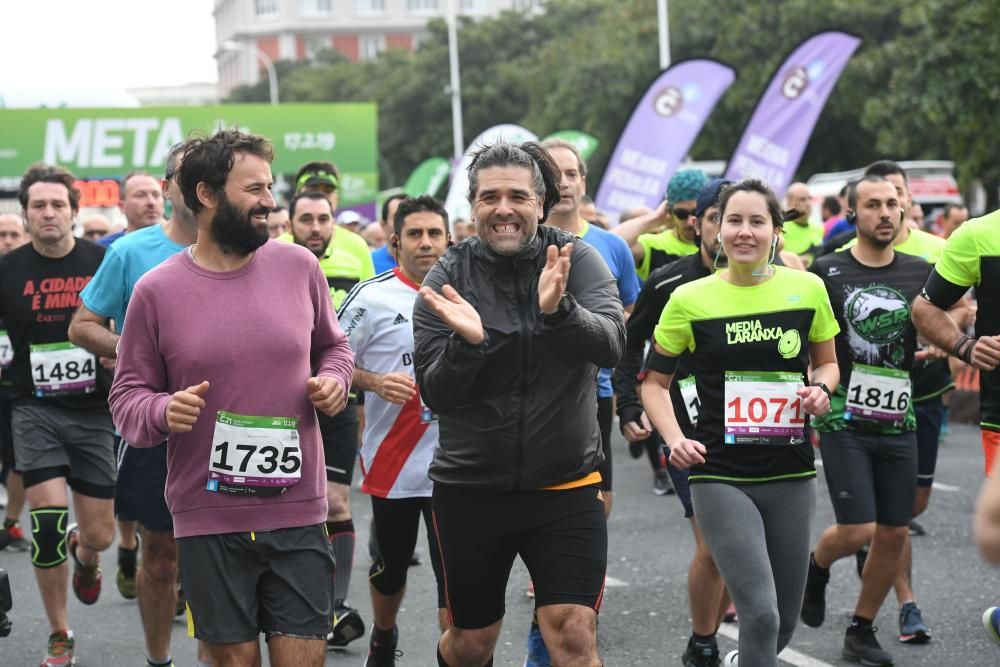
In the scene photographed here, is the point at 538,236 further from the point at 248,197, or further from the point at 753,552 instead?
the point at 753,552

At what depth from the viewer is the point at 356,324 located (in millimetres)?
6004

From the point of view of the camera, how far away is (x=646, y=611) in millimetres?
7332

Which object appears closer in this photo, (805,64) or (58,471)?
(58,471)

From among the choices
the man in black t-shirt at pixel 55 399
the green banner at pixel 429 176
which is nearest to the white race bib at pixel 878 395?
the man in black t-shirt at pixel 55 399

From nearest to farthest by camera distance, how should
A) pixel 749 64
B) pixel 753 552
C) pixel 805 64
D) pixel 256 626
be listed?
1. pixel 256 626
2. pixel 753 552
3. pixel 805 64
4. pixel 749 64

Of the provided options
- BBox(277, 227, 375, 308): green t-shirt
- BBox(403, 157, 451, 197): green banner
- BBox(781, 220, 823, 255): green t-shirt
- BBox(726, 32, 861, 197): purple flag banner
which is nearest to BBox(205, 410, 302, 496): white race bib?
BBox(277, 227, 375, 308): green t-shirt

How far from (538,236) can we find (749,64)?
3496 centimetres

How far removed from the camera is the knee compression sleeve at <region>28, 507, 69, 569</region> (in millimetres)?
6551

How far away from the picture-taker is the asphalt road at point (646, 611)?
655 cm

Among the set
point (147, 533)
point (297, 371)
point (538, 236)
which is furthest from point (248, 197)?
point (147, 533)

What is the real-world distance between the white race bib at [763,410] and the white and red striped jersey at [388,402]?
129 cm

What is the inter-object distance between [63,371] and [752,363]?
3399 millimetres

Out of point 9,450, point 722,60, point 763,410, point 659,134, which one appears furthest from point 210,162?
point 722,60

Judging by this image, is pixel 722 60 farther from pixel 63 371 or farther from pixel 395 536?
pixel 395 536
